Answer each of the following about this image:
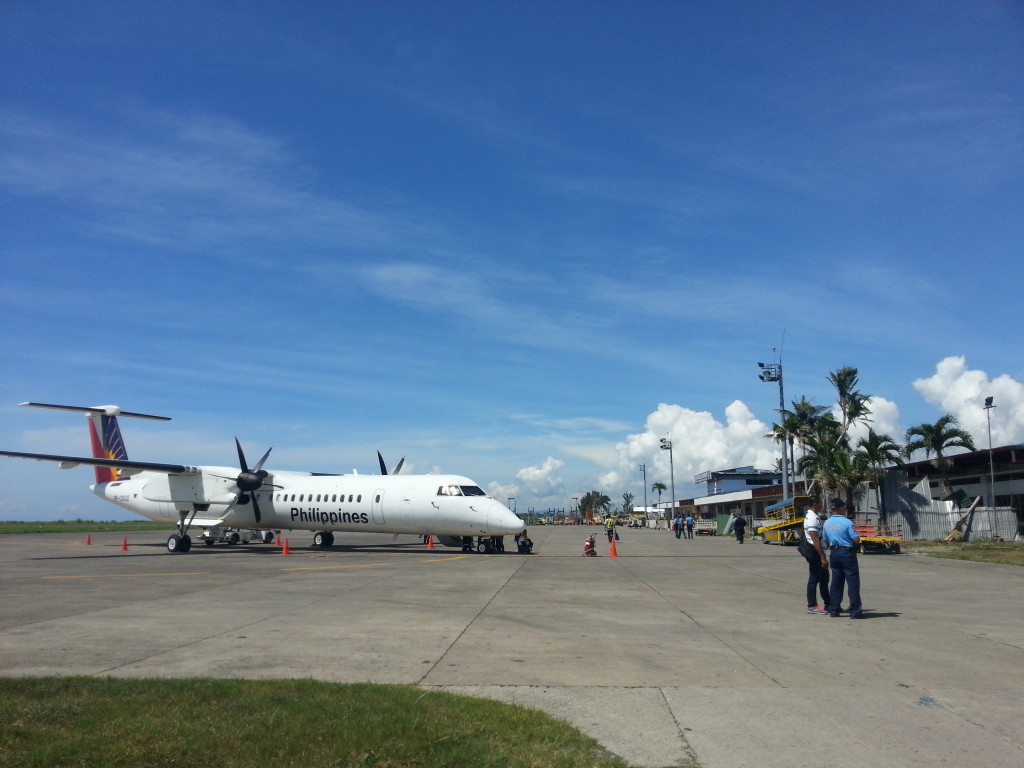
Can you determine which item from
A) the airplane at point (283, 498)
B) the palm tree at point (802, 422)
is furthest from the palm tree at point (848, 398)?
the airplane at point (283, 498)

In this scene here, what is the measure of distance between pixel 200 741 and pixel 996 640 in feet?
31.9

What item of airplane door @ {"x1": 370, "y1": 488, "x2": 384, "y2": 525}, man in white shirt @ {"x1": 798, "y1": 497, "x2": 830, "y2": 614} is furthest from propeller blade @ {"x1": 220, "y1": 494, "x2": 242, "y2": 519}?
man in white shirt @ {"x1": 798, "y1": 497, "x2": 830, "y2": 614}

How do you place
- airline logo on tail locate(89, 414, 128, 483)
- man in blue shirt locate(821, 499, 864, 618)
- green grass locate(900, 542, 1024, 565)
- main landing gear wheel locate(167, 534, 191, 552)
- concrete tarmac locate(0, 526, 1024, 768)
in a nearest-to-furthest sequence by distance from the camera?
1. concrete tarmac locate(0, 526, 1024, 768)
2. man in blue shirt locate(821, 499, 864, 618)
3. green grass locate(900, 542, 1024, 565)
4. main landing gear wheel locate(167, 534, 191, 552)
5. airline logo on tail locate(89, 414, 128, 483)

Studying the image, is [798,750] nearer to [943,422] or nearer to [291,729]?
[291,729]

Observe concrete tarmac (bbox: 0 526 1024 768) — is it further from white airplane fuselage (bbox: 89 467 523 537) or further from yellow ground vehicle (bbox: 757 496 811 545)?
yellow ground vehicle (bbox: 757 496 811 545)

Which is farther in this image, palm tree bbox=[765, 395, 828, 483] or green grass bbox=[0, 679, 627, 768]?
palm tree bbox=[765, 395, 828, 483]

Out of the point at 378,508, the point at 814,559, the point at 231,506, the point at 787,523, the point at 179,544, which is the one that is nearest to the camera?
the point at 814,559

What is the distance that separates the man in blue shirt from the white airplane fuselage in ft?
51.2

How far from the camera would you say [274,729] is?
5523 millimetres

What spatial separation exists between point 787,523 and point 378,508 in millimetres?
21020

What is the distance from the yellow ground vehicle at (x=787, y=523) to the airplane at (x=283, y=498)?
16409mm

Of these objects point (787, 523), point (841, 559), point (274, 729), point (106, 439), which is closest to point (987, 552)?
point (787, 523)

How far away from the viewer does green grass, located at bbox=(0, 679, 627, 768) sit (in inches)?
196

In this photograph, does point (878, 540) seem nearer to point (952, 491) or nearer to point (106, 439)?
point (952, 491)
